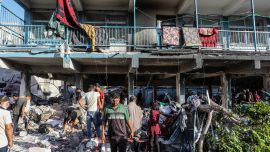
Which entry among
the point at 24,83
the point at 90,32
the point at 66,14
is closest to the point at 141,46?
the point at 90,32

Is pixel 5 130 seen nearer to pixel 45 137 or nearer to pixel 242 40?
pixel 45 137

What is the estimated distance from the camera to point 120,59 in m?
11.8

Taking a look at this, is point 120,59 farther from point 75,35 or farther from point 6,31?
point 6,31

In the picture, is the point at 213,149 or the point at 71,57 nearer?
the point at 213,149

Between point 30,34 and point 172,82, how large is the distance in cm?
827

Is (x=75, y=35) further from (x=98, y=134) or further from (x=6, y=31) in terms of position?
(x=98, y=134)

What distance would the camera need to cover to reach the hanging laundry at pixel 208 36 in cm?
1192

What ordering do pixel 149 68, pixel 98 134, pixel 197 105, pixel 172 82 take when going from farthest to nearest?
1. pixel 172 82
2. pixel 149 68
3. pixel 98 134
4. pixel 197 105

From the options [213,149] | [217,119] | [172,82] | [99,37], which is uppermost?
[99,37]

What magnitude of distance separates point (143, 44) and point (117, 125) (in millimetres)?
8065

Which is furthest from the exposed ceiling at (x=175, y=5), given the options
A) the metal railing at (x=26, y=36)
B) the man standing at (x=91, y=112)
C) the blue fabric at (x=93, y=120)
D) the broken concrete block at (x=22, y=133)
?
the blue fabric at (x=93, y=120)

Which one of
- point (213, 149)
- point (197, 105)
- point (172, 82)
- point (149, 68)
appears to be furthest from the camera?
point (172, 82)

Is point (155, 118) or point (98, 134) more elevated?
point (155, 118)

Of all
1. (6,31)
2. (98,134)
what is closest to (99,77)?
(6,31)
